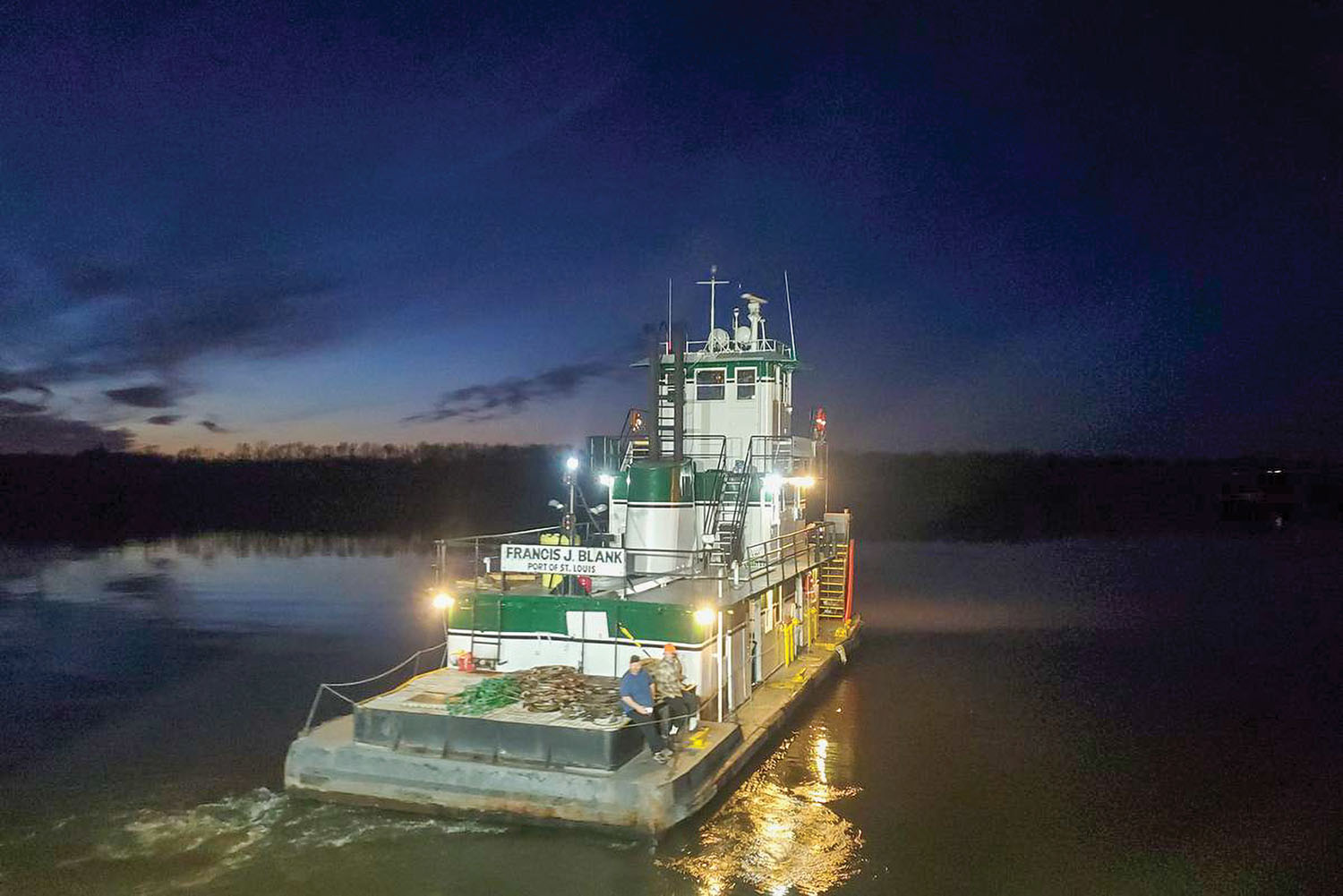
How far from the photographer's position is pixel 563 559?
614 inches

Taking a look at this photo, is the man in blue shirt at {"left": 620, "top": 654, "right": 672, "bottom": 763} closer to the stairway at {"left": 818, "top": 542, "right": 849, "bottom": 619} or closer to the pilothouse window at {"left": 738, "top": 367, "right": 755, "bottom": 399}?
the pilothouse window at {"left": 738, "top": 367, "right": 755, "bottom": 399}

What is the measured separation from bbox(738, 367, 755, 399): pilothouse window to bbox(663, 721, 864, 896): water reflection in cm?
924

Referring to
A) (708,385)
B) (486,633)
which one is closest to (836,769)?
(486,633)

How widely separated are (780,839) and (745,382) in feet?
39.0

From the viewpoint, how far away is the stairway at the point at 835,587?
28.5m

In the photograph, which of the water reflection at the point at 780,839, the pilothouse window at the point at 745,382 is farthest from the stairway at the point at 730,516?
the water reflection at the point at 780,839

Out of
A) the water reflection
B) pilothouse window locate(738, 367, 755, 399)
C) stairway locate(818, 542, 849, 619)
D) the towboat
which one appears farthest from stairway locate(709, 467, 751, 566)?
stairway locate(818, 542, 849, 619)

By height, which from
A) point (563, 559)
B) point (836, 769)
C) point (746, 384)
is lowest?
point (836, 769)

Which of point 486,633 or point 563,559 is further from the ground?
point 563,559

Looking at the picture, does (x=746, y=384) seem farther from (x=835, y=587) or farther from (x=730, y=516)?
(x=835, y=587)

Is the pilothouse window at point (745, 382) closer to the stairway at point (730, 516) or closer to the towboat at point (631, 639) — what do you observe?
the towboat at point (631, 639)

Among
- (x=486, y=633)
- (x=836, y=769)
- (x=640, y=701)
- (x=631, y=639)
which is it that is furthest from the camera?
(x=836, y=769)

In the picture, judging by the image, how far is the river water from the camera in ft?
40.8

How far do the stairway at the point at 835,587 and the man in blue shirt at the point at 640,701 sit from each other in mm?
16117
